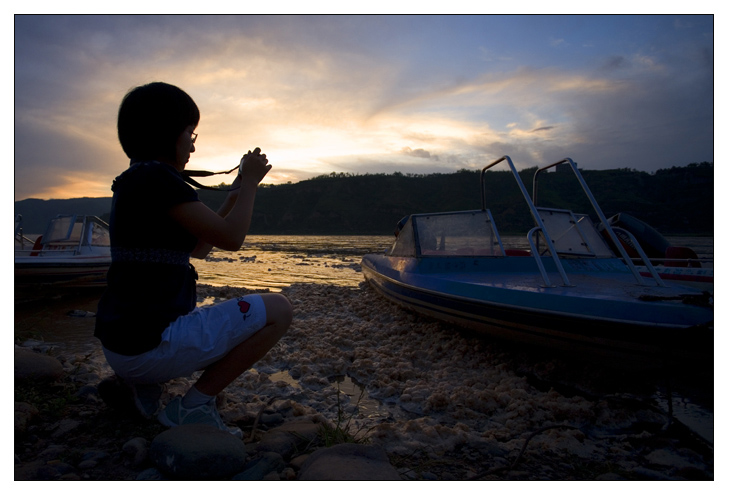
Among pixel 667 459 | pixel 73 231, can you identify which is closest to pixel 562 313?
pixel 667 459

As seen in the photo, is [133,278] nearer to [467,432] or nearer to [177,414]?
[177,414]

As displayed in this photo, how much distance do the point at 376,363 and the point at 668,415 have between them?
2.26 m

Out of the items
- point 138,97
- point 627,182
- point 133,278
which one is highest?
point 627,182

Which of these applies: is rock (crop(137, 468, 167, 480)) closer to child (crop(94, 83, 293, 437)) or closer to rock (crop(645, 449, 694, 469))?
child (crop(94, 83, 293, 437))

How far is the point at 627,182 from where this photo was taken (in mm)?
30484

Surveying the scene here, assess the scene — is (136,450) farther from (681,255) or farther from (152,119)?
(681,255)

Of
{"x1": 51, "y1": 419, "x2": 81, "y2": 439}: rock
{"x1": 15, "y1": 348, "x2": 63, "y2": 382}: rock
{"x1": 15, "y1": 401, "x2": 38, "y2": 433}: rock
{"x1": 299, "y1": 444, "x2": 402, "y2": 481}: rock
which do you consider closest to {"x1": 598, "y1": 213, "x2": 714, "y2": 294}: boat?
{"x1": 299, "y1": 444, "x2": 402, "y2": 481}: rock

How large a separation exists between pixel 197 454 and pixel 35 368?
6.37 feet

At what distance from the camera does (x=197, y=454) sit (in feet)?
5.99

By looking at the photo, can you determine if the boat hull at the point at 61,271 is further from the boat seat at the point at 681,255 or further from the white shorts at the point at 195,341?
the boat seat at the point at 681,255

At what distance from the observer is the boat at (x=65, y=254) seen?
25.1 ft

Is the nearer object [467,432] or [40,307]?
[467,432]

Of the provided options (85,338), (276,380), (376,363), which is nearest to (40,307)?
(85,338)

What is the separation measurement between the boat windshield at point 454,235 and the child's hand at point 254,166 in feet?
13.2
